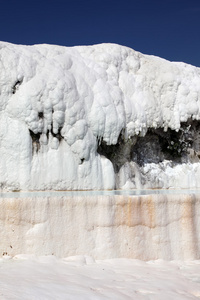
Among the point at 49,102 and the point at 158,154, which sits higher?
the point at 49,102

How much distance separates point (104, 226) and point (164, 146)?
34.1 feet

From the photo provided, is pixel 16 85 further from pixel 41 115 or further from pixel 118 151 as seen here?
pixel 118 151

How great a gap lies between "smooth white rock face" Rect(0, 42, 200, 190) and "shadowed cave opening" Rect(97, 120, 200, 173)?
0.37m

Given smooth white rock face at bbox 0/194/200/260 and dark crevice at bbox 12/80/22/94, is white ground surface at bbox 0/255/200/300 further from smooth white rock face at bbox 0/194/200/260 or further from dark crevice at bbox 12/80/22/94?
dark crevice at bbox 12/80/22/94

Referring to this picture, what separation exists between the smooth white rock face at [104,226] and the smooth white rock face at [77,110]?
21.1 feet

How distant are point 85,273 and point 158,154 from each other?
1109 cm

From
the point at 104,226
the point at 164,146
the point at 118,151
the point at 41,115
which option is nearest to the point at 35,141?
the point at 41,115

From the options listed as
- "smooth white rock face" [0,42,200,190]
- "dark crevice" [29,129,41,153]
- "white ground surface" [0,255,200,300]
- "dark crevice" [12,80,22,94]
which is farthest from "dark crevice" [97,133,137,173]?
"white ground surface" [0,255,200,300]

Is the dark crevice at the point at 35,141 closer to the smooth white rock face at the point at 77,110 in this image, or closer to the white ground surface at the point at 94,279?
the smooth white rock face at the point at 77,110

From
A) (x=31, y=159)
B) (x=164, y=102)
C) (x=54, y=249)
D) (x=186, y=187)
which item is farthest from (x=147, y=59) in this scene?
(x=54, y=249)

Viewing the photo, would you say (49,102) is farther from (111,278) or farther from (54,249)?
(111,278)

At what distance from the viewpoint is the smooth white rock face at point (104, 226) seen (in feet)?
14.5

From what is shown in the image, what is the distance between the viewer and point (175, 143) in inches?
579

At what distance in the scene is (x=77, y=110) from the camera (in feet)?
39.1
